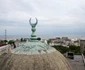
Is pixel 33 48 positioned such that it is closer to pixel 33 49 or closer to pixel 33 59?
pixel 33 49

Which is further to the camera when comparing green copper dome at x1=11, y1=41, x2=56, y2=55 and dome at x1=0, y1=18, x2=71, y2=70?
green copper dome at x1=11, y1=41, x2=56, y2=55

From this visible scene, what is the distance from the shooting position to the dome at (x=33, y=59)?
3.94 metres

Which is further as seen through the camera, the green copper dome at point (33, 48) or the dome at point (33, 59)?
the green copper dome at point (33, 48)

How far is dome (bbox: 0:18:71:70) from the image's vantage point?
3936 mm

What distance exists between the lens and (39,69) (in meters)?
3.89

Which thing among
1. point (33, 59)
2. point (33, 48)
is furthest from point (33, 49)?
point (33, 59)

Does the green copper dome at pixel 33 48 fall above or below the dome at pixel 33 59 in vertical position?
above

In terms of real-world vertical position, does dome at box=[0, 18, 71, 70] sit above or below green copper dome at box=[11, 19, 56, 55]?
below

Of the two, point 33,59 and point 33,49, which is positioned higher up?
point 33,49

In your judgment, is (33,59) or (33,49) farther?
(33,49)

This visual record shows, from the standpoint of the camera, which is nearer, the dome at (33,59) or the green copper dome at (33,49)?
the dome at (33,59)

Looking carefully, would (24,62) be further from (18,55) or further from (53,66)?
(53,66)

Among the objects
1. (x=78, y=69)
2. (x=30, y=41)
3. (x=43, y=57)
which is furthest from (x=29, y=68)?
(x=78, y=69)

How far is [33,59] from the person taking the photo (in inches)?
Answer: 157
